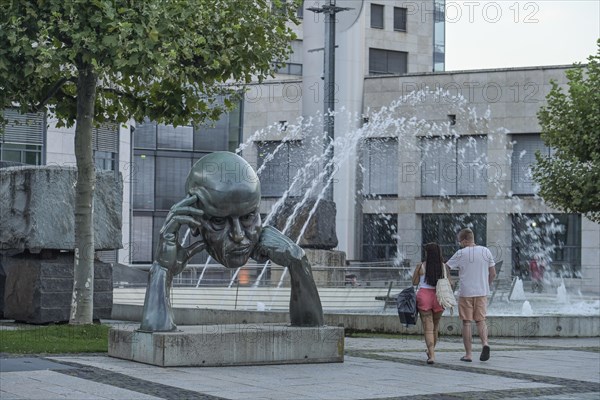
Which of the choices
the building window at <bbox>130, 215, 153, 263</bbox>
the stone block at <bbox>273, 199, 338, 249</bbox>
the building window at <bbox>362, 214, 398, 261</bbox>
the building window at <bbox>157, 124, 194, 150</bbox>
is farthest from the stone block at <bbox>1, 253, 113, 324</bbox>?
the building window at <bbox>157, 124, 194, 150</bbox>

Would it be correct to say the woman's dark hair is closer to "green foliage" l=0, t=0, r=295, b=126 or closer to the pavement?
the pavement

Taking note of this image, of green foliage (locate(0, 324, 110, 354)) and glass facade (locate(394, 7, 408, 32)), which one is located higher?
glass facade (locate(394, 7, 408, 32))

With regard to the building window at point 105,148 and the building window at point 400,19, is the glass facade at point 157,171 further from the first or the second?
the building window at point 400,19

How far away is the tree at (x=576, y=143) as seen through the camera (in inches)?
1081

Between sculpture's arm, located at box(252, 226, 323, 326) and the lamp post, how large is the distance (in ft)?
76.3

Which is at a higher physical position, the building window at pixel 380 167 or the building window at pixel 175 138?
the building window at pixel 175 138

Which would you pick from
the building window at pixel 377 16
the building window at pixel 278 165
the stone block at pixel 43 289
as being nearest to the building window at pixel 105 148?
the building window at pixel 278 165

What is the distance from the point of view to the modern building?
46.9m

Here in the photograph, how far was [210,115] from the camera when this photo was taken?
17719 mm

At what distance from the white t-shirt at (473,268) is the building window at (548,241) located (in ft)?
111

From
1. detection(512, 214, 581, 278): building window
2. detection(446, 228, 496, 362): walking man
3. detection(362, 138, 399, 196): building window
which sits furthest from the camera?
detection(362, 138, 399, 196): building window

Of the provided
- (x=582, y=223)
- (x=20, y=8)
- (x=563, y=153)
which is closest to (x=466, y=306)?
(x=20, y=8)

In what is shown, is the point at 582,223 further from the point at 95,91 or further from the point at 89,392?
the point at 89,392

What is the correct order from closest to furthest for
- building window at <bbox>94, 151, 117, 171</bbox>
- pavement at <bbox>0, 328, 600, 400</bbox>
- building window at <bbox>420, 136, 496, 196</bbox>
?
1. pavement at <bbox>0, 328, 600, 400</bbox>
2. building window at <bbox>94, 151, 117, 171</bbox>
3. building window at <bbox>420, 136, 496, 196</bbox>
